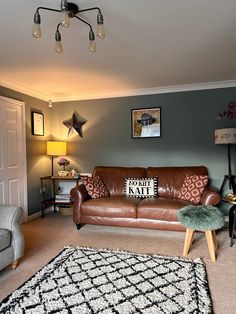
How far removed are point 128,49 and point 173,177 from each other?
6.84 ft

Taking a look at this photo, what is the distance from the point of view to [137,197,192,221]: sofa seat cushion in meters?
3.12

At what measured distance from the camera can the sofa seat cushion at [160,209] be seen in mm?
3125

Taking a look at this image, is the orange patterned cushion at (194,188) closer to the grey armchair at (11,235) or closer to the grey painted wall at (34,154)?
the grey armchair at (11,235)

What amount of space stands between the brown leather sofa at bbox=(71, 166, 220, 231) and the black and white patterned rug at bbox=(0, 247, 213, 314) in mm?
689

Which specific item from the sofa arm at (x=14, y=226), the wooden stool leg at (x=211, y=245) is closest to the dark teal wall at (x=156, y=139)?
the wooden stool leg at (x=211, y=245)

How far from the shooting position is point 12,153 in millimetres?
3783

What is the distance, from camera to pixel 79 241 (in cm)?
309

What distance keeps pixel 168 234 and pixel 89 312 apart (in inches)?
73.7

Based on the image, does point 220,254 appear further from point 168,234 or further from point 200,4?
point 200,4

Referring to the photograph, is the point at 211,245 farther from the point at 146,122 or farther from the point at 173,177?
the point at 146,122

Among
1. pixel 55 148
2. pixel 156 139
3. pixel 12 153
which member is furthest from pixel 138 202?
pixel 12 153

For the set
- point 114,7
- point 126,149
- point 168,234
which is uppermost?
point 114,7

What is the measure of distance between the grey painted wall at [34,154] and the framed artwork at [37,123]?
0.08 m

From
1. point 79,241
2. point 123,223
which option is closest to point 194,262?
point 123,223
